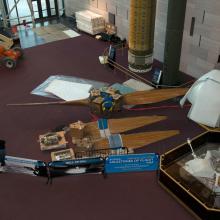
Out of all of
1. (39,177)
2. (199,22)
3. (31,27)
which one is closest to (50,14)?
(31,27)

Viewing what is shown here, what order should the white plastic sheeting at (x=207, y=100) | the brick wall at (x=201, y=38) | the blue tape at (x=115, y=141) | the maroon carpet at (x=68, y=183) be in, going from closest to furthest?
the maroon carpet at (x=68, y=183), the white plastic sheeting at (x=207, y=100), the blue tape at (x=115, y=141), the brick wall at (x=201, y=38)

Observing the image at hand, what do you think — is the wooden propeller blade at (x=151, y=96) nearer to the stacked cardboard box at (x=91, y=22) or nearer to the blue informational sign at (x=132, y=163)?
the blue informational sign at (x=132, y=163)

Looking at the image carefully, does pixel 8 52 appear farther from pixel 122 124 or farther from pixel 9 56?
pixel 122 124

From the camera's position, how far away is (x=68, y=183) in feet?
4.39

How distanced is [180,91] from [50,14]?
86.6 inches

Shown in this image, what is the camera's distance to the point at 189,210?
1195 millimetres

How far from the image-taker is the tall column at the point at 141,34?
6.56ft

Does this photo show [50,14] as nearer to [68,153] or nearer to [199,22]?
[199,22]

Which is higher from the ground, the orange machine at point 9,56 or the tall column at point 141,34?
the tall column at point 141,34

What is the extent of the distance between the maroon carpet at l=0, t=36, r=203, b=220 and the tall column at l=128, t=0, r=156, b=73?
161 mm

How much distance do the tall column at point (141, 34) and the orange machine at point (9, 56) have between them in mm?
853

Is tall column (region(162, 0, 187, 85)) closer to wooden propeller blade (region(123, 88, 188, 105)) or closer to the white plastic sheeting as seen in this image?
wooden propeller blade (region(123, 88, 188, 105))

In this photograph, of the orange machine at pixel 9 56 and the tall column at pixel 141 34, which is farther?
the orange machine at pixel 9 56

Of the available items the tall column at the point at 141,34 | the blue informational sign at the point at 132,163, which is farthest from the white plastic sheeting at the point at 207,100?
the tall column at the point at 141,34
